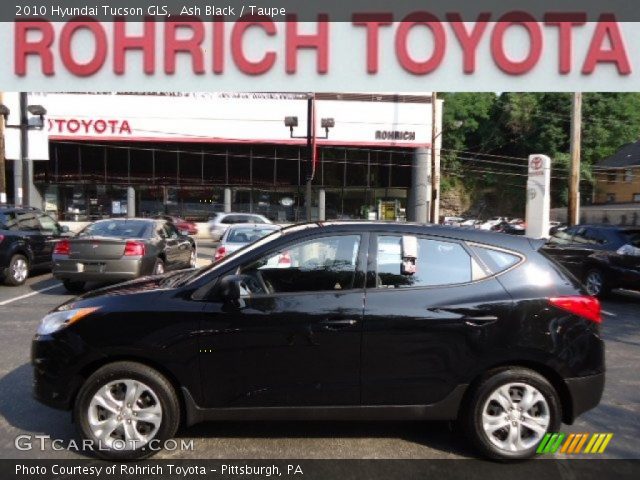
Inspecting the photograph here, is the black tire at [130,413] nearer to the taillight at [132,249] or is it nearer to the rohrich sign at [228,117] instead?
the taillight at [132,249]

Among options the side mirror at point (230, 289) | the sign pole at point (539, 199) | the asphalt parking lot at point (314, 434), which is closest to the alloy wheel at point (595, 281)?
the asphalt parking lot at point (314, 434)

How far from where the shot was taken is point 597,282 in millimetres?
9984

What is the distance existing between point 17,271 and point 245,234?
475cm

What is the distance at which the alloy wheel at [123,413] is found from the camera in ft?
11.1

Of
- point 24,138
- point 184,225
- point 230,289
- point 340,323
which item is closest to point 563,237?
point 340,323

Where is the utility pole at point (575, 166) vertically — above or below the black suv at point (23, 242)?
above

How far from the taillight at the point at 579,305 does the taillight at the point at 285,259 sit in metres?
1.85

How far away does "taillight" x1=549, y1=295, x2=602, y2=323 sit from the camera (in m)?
3.48

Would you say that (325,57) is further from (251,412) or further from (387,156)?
(387,156)

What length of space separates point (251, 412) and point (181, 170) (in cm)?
3009

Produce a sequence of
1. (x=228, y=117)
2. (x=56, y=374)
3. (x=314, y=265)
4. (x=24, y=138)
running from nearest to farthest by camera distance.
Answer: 1. (x=56, y=374)
2. (x=314, y=265)
3. (x=24, y=138)
4. (x=228, y=117)

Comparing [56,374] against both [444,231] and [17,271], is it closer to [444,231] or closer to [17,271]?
[444,231]

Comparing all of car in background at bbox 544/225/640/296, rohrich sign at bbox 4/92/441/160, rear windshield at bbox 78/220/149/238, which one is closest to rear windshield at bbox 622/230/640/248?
car in background at bbox 544/225/640/296

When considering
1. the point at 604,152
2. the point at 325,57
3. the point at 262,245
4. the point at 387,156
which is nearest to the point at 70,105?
the point at 387,156
